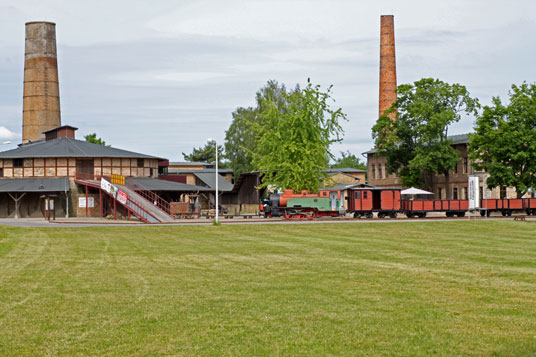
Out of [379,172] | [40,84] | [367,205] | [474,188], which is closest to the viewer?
[474,188]

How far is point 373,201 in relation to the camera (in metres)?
62.6

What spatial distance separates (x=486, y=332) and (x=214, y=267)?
10960 mm

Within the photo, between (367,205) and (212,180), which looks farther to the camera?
(212,180)

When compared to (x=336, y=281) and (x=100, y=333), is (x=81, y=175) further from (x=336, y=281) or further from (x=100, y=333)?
(x=100, y=333)

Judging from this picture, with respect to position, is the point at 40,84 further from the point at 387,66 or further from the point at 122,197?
the point at 387,66

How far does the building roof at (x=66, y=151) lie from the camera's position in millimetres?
73438

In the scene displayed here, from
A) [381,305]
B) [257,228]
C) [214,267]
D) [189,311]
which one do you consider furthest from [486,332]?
[257,228]

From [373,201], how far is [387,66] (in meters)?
31.3

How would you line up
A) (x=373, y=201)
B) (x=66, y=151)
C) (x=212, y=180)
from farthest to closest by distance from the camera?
1. (x=212, y=180)
2. (x=66, y=151)
3. (x=373, y=201)

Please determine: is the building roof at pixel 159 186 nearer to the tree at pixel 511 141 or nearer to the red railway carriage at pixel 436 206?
the red railway carriage at pixel 436 206

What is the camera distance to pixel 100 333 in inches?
438

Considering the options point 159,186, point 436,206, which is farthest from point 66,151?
point 436,206

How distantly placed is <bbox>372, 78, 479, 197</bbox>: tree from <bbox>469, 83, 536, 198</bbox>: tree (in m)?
7.90

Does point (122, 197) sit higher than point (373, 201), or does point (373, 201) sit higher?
point (122, 197)
